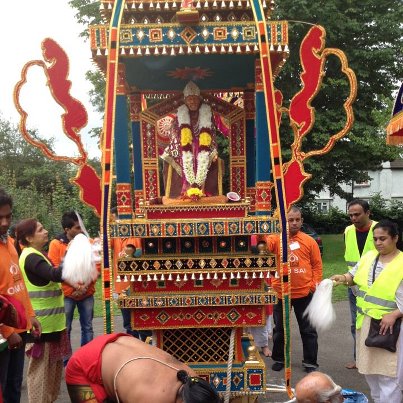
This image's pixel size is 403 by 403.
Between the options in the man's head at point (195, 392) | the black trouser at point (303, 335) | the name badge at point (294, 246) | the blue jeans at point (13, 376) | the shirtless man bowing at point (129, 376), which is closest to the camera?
the man's head at point (195, 392)

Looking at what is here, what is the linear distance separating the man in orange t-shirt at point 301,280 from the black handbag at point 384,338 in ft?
5.16

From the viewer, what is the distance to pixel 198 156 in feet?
16.5

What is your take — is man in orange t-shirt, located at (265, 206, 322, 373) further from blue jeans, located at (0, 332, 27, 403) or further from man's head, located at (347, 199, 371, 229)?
blue jeans, located at (0, 332, 27, 403)

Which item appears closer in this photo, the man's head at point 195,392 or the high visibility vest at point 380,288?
the man's head at point 195,392

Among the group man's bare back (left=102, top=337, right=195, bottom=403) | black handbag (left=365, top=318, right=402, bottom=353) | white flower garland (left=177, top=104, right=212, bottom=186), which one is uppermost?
white flower garland (left=177, top=104, right=212, bottom=186)

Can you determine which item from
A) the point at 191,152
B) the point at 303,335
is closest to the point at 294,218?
the point at 303,335

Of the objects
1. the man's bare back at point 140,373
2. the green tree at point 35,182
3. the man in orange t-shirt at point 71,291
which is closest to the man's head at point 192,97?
the man in orange t-shirt at point 71,291

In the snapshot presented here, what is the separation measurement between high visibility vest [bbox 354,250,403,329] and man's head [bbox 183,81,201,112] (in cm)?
220

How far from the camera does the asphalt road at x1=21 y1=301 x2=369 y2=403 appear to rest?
200 inches

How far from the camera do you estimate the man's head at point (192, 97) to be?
5082 millimetres

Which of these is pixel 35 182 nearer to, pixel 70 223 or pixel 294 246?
pixel 70 223

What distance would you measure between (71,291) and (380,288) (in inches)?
128

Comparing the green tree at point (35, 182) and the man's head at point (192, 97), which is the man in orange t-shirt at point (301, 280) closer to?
the man's head at point (192, 97)

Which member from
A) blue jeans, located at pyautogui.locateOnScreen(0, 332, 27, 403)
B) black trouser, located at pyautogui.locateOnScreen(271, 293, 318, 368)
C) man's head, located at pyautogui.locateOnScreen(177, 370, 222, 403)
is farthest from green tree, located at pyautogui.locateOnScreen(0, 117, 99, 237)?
man's head, located at pyautogui.locateOnScreen(177, 370, 222, 403)
